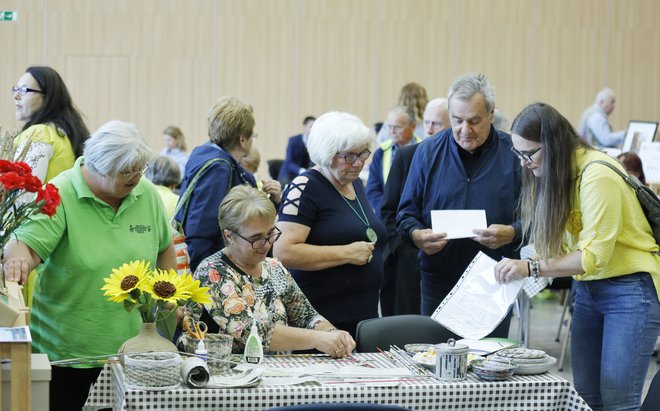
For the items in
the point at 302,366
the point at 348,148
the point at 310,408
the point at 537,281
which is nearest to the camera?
the point at 310,408

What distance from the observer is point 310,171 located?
148 inches

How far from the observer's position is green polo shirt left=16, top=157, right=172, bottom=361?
3.02 metres

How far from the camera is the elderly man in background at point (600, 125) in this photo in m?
10.6

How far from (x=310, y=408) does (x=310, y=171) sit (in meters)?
1.73

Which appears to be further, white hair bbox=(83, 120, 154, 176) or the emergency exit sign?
the emergency exit sign

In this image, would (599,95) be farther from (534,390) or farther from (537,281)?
(534,390)

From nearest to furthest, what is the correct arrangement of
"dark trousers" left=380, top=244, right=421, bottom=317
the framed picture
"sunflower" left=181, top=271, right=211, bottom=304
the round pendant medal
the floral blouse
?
"sunflower" left=181, top=271, right=211, bottom=304
the floral blouse
the round pendant medal
"dark trousers" left=380, top=244, right=421, bottom=317
the framed picture

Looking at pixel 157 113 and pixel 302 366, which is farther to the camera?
pixel 157 113

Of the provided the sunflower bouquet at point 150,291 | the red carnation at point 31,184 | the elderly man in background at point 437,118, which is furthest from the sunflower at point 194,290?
the elderly man in background at point 437,118

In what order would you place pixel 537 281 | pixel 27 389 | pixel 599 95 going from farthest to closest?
1. pixel 599 95
2. pixel 537 281
3. pixel 27 389

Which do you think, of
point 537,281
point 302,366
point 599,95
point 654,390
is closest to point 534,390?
→ point 654,390

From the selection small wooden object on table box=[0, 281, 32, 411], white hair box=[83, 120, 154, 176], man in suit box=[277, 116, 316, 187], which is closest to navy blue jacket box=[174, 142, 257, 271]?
white hair box=[83, 120, 154, 176]

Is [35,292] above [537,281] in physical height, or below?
above

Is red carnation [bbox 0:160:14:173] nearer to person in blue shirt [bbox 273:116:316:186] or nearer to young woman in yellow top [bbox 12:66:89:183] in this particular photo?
young woman in yellow top [bbox 12:66:89:183]
